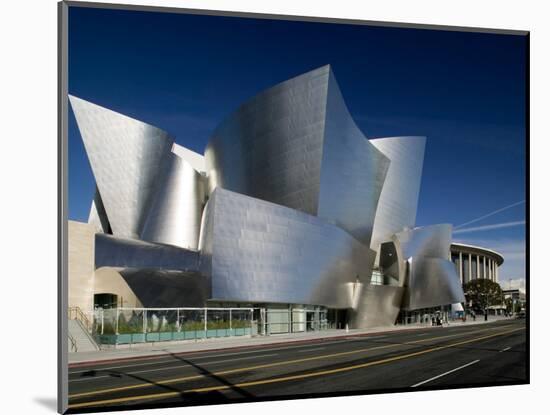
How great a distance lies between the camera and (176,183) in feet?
171

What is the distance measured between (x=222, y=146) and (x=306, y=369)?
35639 mm

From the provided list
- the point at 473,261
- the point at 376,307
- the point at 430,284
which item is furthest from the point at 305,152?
the point at 473,261

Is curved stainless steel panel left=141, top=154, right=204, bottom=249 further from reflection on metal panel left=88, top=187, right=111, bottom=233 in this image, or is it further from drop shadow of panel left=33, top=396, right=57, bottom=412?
drop shadow of panel left=33, top=396, right=57, bottom=412

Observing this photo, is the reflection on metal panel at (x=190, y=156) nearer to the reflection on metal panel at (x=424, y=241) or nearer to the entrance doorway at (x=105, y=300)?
the reflection on metal panel at (x=424, y=241)

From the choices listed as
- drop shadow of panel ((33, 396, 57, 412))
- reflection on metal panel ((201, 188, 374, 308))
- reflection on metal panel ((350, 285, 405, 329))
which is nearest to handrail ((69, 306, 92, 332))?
reflection on metal panel ((201, 188, 374, 308))

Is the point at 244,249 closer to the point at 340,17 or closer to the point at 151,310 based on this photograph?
the point at 151,310

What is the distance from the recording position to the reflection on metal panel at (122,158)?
1799 inches

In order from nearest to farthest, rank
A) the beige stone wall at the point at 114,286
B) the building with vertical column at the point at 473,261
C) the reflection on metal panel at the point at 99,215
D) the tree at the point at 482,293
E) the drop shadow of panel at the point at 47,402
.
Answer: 1. the drop shadow of panel at the point at 47,402
2. the beige stone wall at the point at 114,286
3. the reflection on metal panel at the point at 99,215
4. the tree at the point at 482,293
5. the building with vertical column at the point at 473,261

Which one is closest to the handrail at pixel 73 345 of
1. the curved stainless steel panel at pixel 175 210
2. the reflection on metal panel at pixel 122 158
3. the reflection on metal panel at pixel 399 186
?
the reflection on metal panel at pixel 122 158

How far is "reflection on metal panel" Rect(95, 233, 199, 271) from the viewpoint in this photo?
38.1 meters

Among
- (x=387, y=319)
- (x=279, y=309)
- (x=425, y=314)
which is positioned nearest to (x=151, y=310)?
(x=279, y=309)

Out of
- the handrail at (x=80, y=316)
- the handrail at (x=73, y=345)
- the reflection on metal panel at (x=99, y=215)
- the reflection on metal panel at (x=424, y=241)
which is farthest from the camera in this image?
the reflection on metal panel at (x=424, y=241)

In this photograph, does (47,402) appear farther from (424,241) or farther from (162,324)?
(424,241)

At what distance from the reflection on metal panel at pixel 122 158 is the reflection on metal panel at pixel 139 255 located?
7.59 metres
